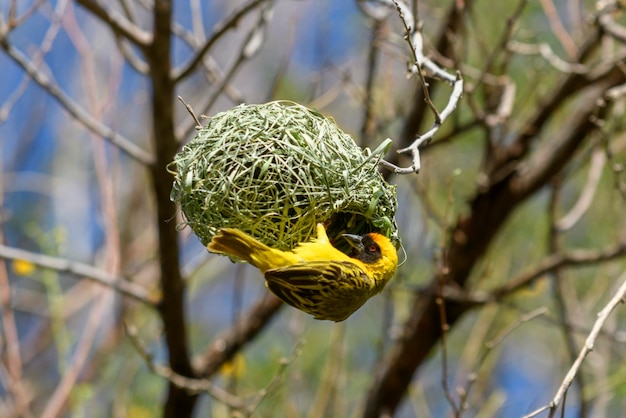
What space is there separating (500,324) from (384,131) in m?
2.02

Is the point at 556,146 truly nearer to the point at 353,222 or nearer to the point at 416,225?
the point at 353,222

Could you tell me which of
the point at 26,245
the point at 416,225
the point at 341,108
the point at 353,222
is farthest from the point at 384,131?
the point at 26,245

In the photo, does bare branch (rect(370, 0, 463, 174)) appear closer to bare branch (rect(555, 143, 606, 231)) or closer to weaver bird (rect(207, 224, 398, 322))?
weaver bird (rect(207, 224, 398, 322))

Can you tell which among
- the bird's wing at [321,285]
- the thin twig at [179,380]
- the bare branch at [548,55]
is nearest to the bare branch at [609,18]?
the bare branch at [548,55]

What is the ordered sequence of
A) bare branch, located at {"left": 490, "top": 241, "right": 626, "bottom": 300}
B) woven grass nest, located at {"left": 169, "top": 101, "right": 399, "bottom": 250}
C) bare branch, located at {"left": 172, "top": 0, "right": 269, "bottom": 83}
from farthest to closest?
bare branch, located at {"left": 490, "top": 241, "right": 626, "bottom": 300}, bare branch, located at {"left": 172, "top": 0, "right": 269, "bottom": 83}, woven grass nest, located at {"left": 169, "top": 101, "right": 399, "bottom": 250}

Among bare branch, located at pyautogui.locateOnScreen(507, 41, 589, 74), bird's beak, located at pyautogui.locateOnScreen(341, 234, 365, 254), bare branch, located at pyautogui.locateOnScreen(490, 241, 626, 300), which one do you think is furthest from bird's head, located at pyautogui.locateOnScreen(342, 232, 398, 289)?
bare branch, located at pyautogui.locateOnScreen(490, 241, 626, 300)

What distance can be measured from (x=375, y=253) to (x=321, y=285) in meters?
0.27

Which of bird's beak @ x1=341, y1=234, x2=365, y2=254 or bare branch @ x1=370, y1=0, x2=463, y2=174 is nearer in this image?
bare branch @ x1=370, y1=0, x2=463, y2=174

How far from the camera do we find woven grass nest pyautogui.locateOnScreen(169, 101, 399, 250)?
2.21m

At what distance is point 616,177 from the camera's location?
11.9 ft

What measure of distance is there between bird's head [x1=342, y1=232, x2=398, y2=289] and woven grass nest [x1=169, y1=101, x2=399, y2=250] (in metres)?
0.06

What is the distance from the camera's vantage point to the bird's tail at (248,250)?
2.04 meters

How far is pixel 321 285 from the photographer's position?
2.14 metres

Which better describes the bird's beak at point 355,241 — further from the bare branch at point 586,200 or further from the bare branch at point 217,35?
the bare branch at point 586,200
